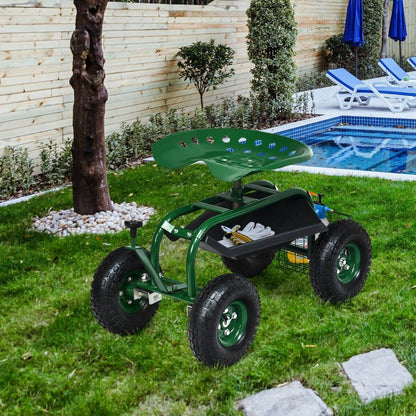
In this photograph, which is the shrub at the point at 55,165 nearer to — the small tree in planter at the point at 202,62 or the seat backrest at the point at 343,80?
the small tree in planter at the point at 202,62

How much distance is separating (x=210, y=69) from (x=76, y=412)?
7.84m

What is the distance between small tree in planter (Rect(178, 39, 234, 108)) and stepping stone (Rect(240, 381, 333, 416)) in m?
7.56

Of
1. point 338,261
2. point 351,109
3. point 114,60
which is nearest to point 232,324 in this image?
point 338,261

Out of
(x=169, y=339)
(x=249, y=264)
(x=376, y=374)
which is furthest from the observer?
(x=249, y=264)

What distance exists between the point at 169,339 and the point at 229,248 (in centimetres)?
70

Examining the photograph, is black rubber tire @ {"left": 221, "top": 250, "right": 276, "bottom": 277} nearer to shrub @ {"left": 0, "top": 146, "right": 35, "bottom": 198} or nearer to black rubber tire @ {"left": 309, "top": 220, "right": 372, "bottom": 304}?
black rubber tire @ {"left": 309, "top": 220, "right": 372, "bottom": 304}

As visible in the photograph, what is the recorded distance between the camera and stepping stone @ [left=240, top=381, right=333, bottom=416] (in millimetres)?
2838

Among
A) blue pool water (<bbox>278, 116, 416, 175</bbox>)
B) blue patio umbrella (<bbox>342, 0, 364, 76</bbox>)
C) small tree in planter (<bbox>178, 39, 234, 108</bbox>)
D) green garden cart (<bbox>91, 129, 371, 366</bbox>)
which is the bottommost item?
blue pool water (<bbox>278, 116, 416, 175</bbox>)

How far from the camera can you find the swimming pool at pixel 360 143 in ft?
29.3

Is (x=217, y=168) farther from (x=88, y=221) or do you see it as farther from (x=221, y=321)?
(x=88, y=221)

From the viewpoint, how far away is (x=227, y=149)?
3.86 m

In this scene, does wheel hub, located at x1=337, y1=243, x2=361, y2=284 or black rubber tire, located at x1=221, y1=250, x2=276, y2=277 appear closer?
wheel hub, located at x1=337, y1=243, x2=361, y2=284

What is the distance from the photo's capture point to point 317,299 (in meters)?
4.03

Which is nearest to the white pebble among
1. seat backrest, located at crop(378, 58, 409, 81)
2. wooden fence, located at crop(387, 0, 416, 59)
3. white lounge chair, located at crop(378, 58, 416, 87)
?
white lounge chair, located at crop(378, 58, 416, 87)
